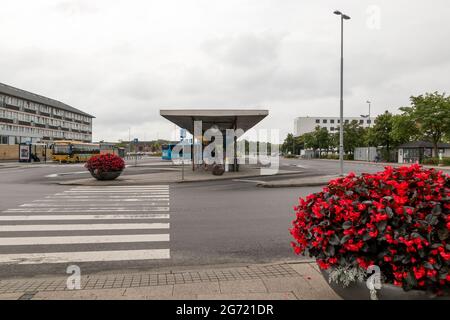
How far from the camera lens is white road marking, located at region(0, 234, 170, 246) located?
A: 6.82 meters

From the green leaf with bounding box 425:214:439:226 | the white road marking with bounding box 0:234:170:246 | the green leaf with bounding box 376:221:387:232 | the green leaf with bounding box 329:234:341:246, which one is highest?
the green leaf with bounding box 425:214:439:226

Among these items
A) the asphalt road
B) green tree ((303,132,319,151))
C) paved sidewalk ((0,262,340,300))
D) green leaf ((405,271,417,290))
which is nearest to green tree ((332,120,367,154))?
green tree ((303,132,319,151))

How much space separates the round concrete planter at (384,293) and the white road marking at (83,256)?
3.13 m

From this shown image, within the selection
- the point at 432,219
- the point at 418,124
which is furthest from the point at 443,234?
the point at 418,124

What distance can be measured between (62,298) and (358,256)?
10.4 ft

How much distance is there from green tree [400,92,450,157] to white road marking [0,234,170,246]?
4380 cm

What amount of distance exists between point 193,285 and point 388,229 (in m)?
2.34

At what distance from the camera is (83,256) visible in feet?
19.7

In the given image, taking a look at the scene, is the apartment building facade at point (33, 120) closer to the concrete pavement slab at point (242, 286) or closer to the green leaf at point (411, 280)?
the concrete pavement slab at point (242, 286)

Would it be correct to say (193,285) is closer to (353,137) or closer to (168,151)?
(168,151)
